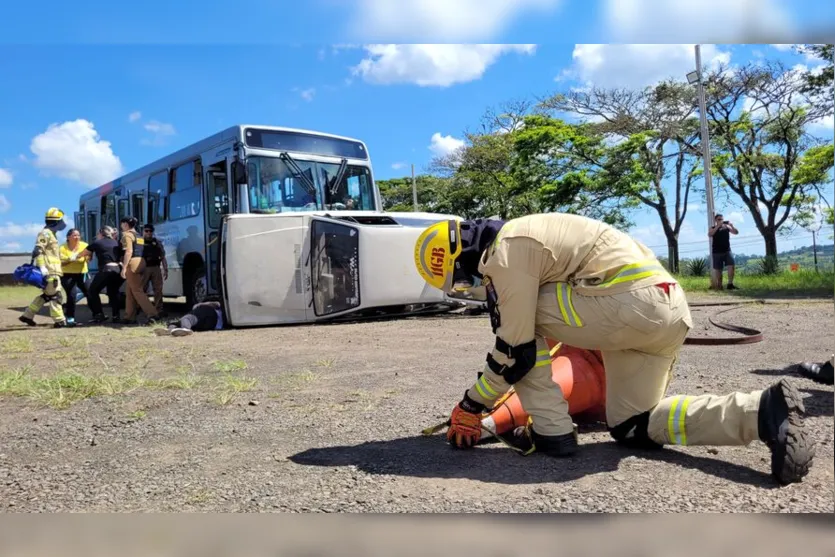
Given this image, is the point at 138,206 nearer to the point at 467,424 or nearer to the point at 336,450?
the point at 336,450

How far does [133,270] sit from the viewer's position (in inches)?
416

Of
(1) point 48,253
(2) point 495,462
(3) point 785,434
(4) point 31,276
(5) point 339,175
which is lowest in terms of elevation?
(2) point 495,462

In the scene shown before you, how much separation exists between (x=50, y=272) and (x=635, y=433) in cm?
929

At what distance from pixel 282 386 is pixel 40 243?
6.47 metres

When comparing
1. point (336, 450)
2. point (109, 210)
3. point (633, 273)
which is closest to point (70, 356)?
point (336, 450)

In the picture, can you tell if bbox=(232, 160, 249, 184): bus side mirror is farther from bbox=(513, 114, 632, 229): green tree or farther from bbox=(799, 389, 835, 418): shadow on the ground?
bbox=(799, 389, 835, 418): shadow on the ground

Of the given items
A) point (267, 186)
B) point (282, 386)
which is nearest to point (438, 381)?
point (282, 386)

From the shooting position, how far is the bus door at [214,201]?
393 inches

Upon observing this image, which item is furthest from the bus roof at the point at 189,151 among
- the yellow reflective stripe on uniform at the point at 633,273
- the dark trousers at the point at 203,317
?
the yellow reflective stripe on uniform at the point at 633,273

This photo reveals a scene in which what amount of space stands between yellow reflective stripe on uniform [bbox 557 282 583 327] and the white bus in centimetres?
651

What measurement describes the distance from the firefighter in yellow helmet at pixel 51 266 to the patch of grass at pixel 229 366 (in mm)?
5071

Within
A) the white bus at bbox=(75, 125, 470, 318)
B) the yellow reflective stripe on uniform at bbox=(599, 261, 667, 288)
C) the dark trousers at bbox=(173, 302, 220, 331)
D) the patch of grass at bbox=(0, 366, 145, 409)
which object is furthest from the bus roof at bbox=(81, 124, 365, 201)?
the yellow reflective stripe on uniform at bbox=(599, 261, 667, 288)

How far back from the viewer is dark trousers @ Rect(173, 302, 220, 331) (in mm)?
9047

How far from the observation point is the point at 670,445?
311cm
